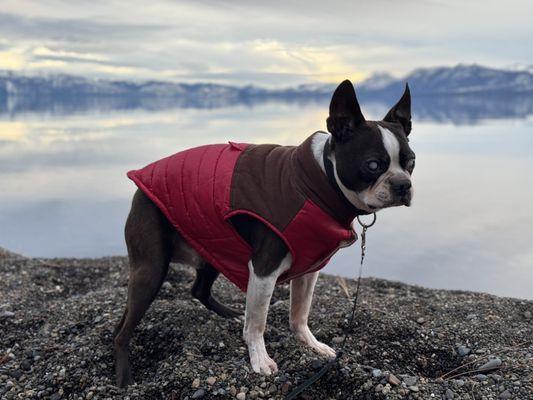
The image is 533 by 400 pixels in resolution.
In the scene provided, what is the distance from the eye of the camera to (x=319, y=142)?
4586 mm

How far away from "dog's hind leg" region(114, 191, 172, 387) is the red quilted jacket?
0.13 metres

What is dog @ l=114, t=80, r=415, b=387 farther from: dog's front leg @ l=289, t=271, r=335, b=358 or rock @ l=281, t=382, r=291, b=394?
rock @ l=281, t=382, r=291, b=394

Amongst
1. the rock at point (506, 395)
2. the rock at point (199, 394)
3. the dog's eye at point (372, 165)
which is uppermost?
the dog's eye at point (372, 165)

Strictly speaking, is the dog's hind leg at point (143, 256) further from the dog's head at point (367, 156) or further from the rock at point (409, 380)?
the rock at point (409, 380)

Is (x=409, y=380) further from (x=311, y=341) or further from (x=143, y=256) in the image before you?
Answer: (x=143, y=256)

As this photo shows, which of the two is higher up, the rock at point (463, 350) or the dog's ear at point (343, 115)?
the dog's ear at point (343, 115)

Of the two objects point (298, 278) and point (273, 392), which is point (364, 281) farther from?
point (273, 392)

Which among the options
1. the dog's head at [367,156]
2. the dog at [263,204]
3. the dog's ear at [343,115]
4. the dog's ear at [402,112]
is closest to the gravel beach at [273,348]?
the dog at [263,204]

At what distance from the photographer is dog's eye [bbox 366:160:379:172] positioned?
4168mm

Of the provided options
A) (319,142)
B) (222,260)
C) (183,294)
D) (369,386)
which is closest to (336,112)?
(319,142)

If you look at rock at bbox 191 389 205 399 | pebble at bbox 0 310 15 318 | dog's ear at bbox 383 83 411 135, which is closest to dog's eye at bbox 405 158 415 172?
dog's ear at bbox 383 83 411 135

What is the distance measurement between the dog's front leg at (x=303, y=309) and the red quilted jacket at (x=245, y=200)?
50 cm

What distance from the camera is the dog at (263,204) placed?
4.23 meters

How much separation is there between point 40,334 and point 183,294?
5.34 feet
